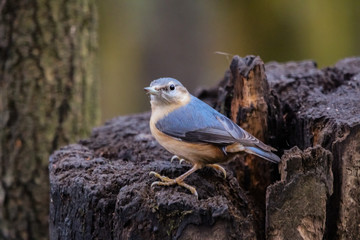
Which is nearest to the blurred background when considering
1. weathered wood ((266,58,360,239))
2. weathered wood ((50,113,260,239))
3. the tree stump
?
weathered wood ((266,58,360,239))

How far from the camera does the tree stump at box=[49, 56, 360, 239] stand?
8.51 feet

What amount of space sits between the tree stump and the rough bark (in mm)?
848

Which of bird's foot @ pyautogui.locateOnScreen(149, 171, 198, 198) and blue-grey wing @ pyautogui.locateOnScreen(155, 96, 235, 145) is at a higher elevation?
blue-grey wing @ pyautogui.locateOnScreen(155, 96, 235, 145)

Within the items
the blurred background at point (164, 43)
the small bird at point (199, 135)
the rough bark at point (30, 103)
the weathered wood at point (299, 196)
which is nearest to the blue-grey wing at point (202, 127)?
the small bird at point (199, 135)

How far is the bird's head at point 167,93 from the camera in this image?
3.32 meters

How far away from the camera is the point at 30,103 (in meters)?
4.39

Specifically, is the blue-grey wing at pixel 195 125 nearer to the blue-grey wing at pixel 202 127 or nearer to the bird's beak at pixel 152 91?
the blue-grey wing at pixel 202 127

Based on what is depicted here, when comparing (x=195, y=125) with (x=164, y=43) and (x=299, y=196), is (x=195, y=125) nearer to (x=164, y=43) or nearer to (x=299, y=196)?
(x=299, y=196)

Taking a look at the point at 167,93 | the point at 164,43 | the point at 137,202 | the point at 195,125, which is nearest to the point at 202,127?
the point at 195,125

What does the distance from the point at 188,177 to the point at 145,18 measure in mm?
7102

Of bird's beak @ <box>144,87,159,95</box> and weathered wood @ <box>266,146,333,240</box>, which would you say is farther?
bird's beak @ <box>144,87,159,95</box>

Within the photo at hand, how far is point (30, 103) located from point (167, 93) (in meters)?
1.52

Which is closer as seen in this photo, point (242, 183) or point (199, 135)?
point (199, 135)

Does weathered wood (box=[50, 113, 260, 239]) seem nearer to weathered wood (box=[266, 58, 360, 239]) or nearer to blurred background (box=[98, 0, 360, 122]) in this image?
weathered wood (box=[266, 58, 360, 239])
